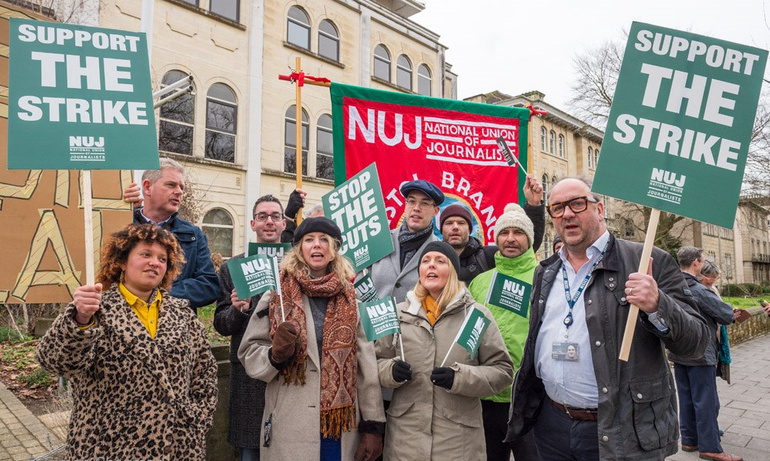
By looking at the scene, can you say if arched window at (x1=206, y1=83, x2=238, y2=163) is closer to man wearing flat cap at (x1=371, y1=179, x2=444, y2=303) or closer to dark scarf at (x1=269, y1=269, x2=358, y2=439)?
man wearing flat cap at (x1=371, y1=179, x2=444, y2=303)

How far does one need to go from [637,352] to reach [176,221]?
9.22 ft

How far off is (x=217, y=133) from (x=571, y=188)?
14323mm

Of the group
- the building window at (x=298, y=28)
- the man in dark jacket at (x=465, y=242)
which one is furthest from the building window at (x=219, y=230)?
the man in dark jacket at (x=465, y=242)

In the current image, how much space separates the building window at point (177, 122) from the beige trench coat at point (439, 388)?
12.9 meters

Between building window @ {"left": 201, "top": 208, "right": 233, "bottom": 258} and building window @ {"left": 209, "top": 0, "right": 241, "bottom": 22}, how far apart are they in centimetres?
610

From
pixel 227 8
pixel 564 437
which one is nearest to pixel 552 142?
pixel 227 8

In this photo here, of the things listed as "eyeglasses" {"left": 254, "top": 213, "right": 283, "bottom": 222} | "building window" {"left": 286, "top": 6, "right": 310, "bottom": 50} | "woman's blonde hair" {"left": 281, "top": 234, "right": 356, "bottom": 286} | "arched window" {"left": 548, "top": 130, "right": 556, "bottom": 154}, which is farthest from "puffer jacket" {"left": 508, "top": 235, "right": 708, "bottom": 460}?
"arched window" {"left": 548, "top": 130, "right": 556, "bottom": 154}

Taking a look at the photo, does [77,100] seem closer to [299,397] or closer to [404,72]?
[299,397]

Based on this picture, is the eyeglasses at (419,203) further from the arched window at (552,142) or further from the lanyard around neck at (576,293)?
the arched window at (552,142)

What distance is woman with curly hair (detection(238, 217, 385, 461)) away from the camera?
2.59 metres

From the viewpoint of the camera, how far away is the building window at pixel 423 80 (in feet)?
70.2

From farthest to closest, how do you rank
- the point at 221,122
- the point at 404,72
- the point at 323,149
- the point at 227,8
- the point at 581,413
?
the point at 404,72
the point at 323,149
the point at 227,8
the point at 221,122
the point at 581,413

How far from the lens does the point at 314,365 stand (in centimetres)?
270

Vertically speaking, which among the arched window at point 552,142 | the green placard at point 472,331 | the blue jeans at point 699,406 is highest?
the arched window at point 552,142
